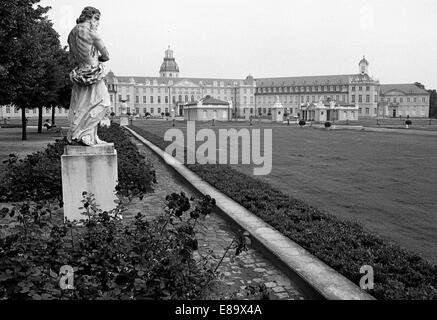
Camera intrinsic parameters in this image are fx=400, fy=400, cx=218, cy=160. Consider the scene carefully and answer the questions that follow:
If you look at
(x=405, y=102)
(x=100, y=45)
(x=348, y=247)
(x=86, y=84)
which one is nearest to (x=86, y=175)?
(x=86, y=84)

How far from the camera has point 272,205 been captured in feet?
24.1

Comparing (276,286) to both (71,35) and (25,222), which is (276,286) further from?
(71,35)

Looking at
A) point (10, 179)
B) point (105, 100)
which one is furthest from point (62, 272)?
point (10, 179)

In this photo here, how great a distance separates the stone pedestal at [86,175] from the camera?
6.15 meters

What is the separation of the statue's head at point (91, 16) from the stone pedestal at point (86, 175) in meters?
1.93

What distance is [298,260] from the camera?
4.64 m

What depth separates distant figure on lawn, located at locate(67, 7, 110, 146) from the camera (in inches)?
244

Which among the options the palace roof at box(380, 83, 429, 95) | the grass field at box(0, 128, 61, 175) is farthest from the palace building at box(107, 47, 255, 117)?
the grass field at box(0, 128, 61, 175)

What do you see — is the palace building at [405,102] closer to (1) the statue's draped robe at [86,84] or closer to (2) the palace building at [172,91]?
(2) the palace building at [172,91]

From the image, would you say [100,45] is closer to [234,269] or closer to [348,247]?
Result: [234,269]

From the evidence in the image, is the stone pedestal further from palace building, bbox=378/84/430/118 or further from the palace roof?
the palace roof

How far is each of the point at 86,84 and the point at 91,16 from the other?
3.46 feet

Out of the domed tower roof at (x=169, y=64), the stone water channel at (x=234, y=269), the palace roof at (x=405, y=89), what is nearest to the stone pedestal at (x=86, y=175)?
the stone water channel at (x=234, y=269)

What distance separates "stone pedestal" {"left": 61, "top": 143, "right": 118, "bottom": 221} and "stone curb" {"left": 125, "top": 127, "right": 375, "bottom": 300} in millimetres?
2077
